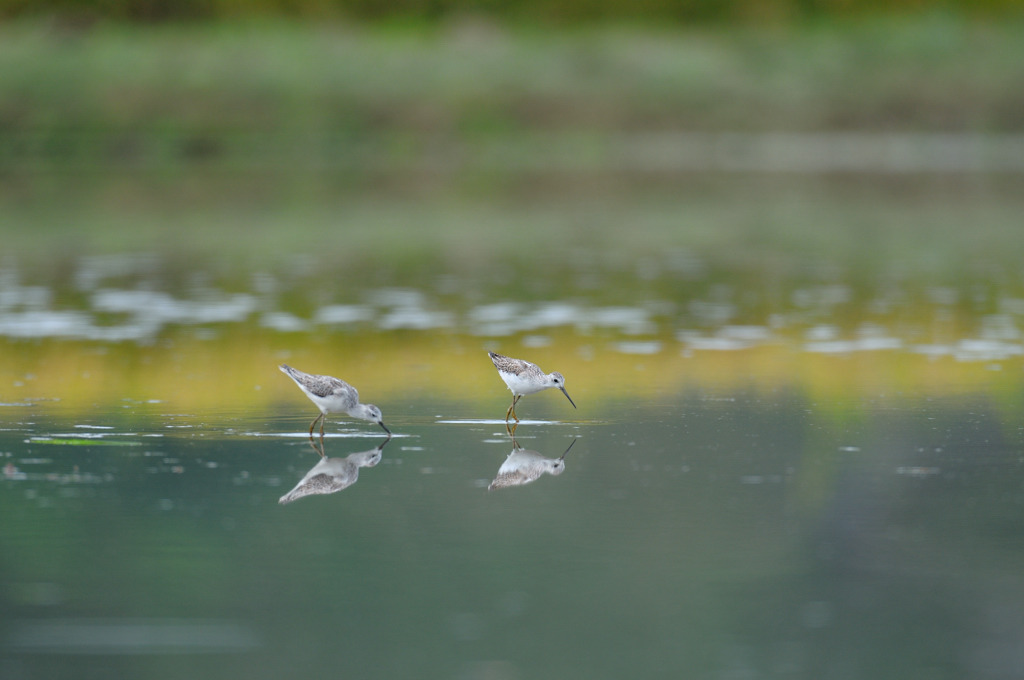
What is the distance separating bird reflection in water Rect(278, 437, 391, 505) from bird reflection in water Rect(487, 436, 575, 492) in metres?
0.71

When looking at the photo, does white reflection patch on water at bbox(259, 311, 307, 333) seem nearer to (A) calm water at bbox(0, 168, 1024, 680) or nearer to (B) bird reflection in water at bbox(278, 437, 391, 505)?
(A) calm water at bbox(0, 168, 1024, 680)

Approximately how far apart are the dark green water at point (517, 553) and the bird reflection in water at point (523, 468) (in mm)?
101

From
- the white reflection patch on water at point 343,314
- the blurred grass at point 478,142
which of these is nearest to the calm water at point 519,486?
the white reflection patch on water at point 343,314

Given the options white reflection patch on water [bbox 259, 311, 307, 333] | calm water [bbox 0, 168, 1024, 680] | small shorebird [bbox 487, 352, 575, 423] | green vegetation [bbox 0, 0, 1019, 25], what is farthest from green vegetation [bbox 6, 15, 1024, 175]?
small shorebird [bbox 487, 352, 575, 423]

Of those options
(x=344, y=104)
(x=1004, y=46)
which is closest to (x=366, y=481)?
(x=344, y=104)

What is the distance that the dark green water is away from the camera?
675 cm

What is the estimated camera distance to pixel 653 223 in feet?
108

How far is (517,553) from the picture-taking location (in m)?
7.98

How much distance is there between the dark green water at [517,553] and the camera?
6750 mm

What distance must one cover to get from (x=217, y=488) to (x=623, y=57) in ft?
329

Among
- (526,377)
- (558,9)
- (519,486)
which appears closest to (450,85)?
(558,9)

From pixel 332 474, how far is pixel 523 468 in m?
1.00

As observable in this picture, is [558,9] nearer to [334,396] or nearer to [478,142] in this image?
[478,142]

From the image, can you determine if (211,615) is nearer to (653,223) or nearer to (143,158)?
(653,223)
